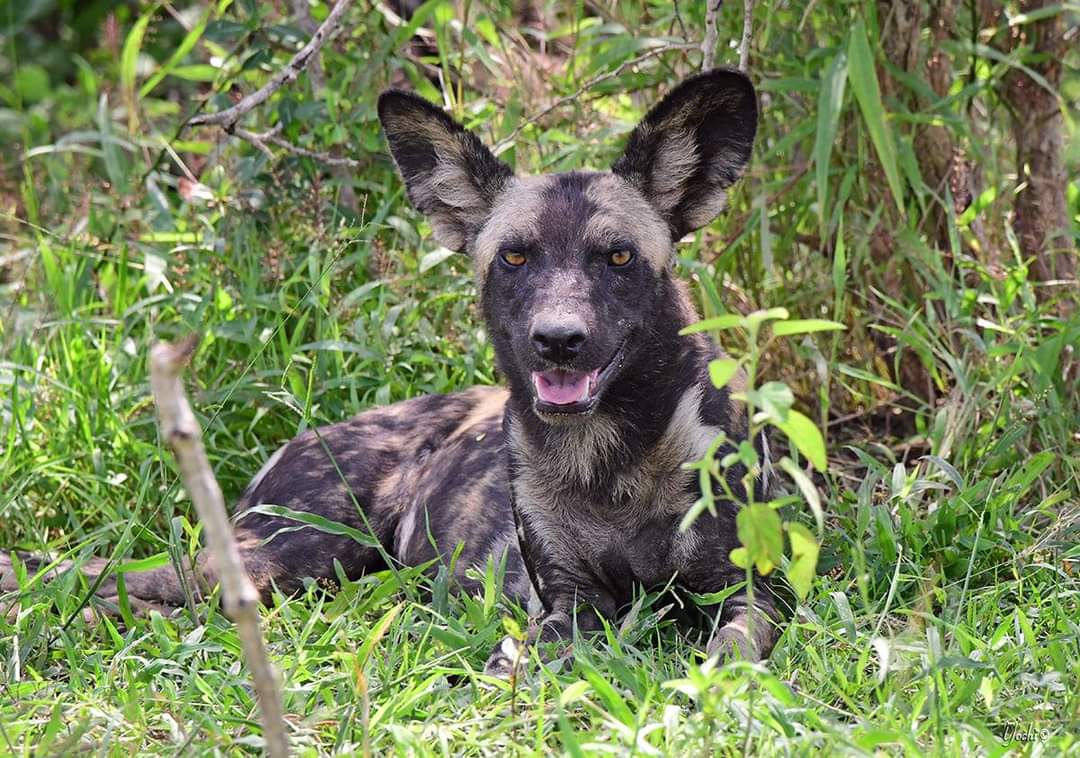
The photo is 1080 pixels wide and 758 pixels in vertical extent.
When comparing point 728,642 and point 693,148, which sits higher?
point 693,148

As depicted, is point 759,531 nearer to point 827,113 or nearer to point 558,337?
point 558,337

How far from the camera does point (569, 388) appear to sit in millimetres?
3635

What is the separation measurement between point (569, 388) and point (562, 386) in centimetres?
2

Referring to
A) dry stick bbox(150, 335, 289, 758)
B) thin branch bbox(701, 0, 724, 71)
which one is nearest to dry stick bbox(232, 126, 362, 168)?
thin branch bbox(701, 0, 724, 71)

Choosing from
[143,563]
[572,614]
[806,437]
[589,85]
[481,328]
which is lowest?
[572,614]

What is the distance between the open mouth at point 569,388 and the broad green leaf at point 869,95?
1.44m

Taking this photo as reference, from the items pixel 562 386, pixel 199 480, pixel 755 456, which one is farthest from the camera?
pixel 562 386

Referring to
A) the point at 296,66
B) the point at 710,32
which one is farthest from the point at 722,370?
the point at 296,66

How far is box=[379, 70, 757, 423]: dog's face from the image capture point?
3.63 metres

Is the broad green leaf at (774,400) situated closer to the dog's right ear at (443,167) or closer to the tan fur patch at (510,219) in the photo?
the tan fur patch at (510,219)

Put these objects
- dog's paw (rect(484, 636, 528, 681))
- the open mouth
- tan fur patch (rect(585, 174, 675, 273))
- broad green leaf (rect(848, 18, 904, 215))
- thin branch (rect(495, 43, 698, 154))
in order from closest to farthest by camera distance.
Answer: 1. dog's paw (rect(484, 636, 528, 681))
2. the open mouth
3. tan fur patch (rect(585, 174, 675, 273))
4. broad green leaf (rect(848, 18, 904, 215))
5. thin branch (rect(495, 43, 698, 154))

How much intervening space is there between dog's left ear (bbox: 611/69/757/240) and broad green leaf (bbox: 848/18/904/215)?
78 centimetres

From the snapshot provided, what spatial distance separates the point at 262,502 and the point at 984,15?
2.96 meters

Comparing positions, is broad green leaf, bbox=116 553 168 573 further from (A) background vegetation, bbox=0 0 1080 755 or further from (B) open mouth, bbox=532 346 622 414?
(B) open mouth, bbox=532 346 622 414
